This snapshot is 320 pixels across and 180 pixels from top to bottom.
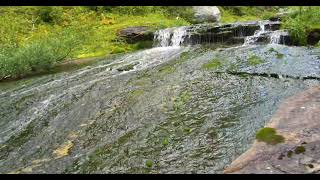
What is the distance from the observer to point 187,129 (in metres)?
12.0

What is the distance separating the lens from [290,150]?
9203 mm

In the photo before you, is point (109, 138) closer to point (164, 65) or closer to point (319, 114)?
point (319, 114)

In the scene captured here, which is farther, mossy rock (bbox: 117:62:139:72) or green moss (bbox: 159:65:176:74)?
mossy rock (bbox: 117:62:139:72)

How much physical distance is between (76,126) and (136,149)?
312 cm

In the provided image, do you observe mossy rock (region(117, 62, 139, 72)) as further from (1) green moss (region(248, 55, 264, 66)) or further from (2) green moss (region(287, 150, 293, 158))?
(2) green moss (region(287, 150, 293, 158))

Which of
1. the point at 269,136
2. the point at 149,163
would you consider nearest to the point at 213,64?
the point at 269,136

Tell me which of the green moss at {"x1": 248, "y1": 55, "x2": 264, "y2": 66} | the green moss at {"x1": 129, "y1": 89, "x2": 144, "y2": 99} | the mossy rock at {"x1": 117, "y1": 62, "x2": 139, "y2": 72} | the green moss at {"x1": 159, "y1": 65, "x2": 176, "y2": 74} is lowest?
the mossy rock at {"x1": 117, "y1": 62, "x2": 139, "y2": 72}

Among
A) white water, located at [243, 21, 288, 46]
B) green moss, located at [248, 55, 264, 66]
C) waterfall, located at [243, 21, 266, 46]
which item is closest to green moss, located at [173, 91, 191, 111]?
green moss, located at [248, 55, 264, 66]

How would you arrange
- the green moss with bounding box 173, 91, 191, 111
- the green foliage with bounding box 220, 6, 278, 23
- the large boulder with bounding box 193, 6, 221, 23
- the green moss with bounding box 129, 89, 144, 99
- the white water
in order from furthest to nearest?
the green foliage with bounding box 220, 6, 278, 23
the large boulder with bounding box 193, 6, 221, 23
the white water
the green moss with bounding box 129, 89, 144, 99
the green moss with bounding box 173, 91, 191, 111

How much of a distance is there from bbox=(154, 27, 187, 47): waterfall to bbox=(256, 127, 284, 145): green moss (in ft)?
67.8

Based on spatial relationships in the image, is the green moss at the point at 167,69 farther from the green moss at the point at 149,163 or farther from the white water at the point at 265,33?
the green moss at the point at 149,163

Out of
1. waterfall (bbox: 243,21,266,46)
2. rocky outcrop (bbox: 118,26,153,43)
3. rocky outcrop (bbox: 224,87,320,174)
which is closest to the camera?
rocky outcrop (bbox: 224,87,320,174)

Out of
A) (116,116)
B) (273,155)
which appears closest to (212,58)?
(116,116)

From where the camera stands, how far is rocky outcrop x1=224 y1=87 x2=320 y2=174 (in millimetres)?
8406
